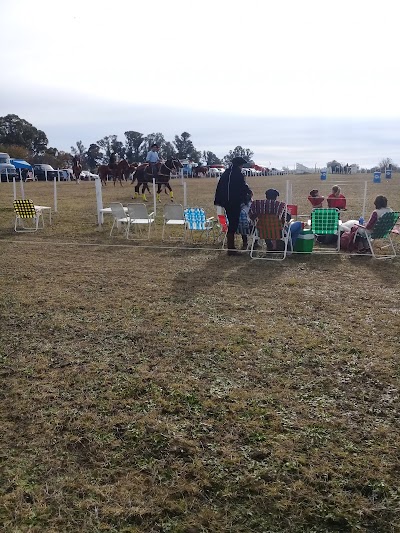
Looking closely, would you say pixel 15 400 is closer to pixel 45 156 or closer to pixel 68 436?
pixel 68 436

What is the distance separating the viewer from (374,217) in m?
8.03

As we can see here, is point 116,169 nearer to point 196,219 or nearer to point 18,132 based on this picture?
point 196,219

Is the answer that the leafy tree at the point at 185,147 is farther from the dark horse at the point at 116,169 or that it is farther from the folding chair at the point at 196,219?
the folding chair at the point at 196,219

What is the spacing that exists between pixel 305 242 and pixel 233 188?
1.53m

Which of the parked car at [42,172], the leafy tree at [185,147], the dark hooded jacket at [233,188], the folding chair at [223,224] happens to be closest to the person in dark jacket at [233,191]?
the dark hooded jacket at [233,188]

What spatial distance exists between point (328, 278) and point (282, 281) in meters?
0.68

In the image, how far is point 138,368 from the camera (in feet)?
12.7

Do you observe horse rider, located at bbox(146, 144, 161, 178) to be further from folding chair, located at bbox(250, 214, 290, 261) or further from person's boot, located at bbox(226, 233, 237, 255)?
folding chair, located at bbox(250, 214, 290, 261)

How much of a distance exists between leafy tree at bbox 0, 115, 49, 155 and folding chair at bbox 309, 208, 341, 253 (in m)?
66.5

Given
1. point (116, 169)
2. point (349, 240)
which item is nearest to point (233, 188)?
point (349, 240)

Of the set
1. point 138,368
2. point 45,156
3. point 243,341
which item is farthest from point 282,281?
point 45,156

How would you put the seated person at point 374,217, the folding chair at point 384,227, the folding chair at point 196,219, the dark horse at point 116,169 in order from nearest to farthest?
the folding chair at point 384,227 < the seated person at point 374,217 < the folding chair at point 196,219 < the dark horse at point 116,169

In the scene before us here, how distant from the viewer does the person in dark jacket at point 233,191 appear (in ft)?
26.8

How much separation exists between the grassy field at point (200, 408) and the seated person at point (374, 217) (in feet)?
6.32
